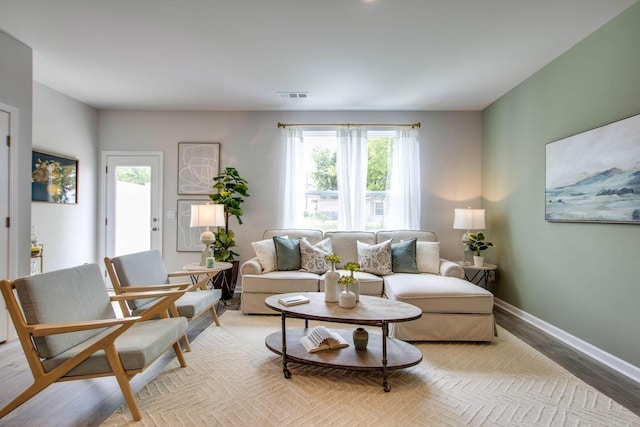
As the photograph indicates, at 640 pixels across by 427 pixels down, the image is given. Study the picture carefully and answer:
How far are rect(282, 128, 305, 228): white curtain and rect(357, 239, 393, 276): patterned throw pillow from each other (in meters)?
1.23

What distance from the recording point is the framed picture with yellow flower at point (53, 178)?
3.92 metres

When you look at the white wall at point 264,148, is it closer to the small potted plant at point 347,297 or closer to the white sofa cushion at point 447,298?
the white sofa cushion at point 447,298

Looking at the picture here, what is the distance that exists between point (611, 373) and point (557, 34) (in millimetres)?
2678

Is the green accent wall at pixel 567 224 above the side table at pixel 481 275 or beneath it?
above

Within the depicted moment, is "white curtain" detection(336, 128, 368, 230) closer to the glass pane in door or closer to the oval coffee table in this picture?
the oval coffee table

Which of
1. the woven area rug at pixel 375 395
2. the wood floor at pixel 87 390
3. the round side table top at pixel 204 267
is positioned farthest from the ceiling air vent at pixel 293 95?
the wood floor at pixel 87 390

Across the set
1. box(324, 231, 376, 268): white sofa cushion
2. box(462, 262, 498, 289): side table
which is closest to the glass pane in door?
box(324, 231, 376, 268): white sofa cushion

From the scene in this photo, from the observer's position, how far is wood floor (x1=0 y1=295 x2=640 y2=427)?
1.96 meters

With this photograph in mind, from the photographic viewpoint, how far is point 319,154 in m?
5.07

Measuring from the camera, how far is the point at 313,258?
4160mm

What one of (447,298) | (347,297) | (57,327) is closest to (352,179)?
(447,298)

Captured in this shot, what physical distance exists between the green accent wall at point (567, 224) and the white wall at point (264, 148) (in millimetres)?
442

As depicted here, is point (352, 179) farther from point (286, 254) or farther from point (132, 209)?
point (132, 209)

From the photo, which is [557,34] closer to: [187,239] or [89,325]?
[89,325]
